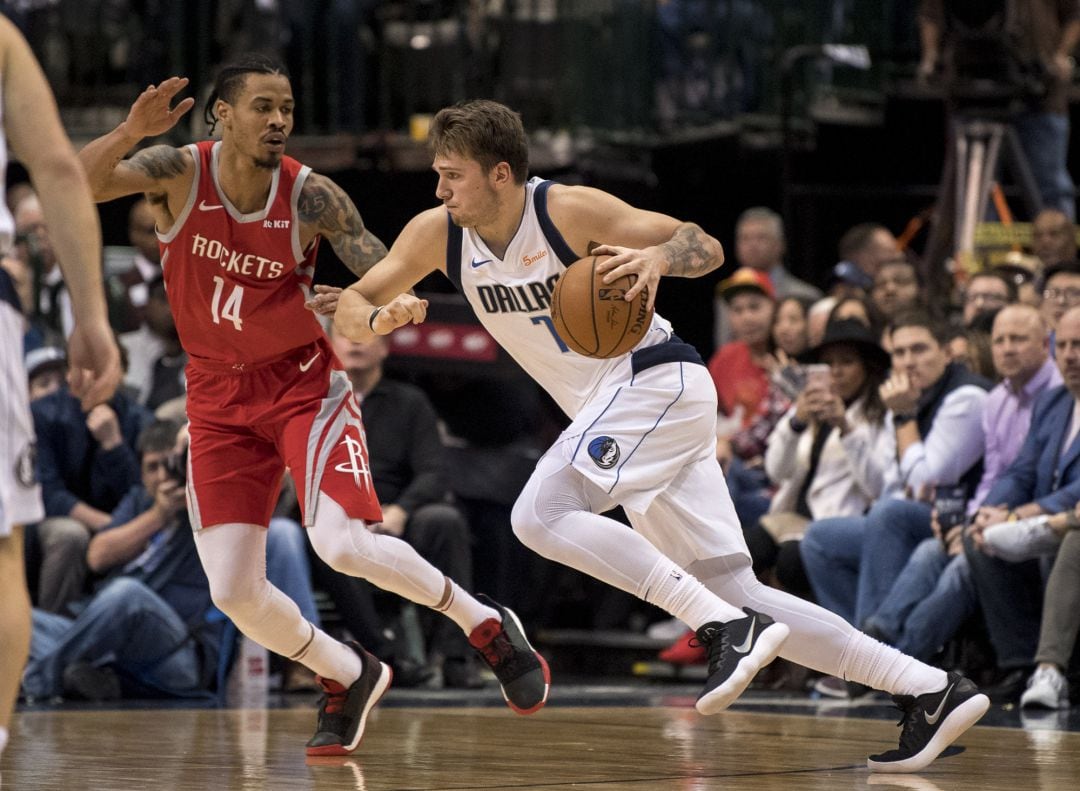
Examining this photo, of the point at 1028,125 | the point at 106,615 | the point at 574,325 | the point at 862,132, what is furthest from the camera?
the point at 862,132

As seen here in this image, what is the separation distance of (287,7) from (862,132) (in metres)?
4.04

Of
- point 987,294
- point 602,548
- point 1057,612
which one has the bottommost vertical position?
point 1057,612

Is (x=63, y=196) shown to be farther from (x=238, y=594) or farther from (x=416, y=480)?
(x=416, y=480)

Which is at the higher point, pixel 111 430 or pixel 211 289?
pixel 211 289

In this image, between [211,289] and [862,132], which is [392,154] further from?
[211,289]

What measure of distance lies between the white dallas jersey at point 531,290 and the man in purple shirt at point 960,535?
2.72m

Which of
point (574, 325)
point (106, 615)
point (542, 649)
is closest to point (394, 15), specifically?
point (542, 649)

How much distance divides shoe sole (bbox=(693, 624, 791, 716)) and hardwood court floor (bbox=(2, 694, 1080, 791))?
0.70 feet

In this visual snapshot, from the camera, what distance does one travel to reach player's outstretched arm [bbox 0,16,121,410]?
3.40 m

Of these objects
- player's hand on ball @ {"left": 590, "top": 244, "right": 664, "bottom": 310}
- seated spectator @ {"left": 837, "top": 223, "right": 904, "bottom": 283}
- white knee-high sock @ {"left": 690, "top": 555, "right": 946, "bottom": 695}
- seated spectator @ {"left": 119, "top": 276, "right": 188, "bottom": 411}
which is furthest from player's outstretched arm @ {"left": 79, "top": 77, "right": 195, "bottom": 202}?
seated spectator @ {"left": 837, "top": 223, "right": 904, "bottom": 283}

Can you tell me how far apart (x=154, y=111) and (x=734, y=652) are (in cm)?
240

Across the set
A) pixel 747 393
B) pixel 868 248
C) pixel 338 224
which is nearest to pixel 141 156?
pixel 338 224

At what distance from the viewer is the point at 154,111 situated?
17.6 ft

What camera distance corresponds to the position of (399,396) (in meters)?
8.68
